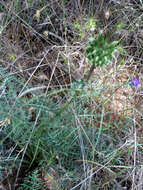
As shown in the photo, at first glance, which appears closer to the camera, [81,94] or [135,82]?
[81,94]

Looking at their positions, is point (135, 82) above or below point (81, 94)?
below

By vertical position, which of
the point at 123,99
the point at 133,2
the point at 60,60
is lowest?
the point at 123,99

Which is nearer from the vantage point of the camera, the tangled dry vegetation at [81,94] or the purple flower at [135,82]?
the tangled dry vegetation at [81,94]

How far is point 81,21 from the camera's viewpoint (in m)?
1.83

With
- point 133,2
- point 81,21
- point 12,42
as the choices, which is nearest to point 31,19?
point 12,42

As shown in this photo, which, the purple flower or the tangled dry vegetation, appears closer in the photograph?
the tangled dry vegetation

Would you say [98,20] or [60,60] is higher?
[98,20]

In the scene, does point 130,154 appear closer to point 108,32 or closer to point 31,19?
point 108,32

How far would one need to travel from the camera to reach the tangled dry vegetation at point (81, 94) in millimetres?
1203

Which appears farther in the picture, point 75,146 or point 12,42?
point 12,42

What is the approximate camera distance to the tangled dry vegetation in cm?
120

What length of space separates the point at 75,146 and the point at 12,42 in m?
1.02

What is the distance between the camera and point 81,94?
1.19 m

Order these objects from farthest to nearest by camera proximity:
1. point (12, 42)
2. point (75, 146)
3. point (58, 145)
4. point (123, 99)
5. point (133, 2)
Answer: point (133, 2), point (12, 42), point (123, 99), point (75, 146), point (58, 145)
